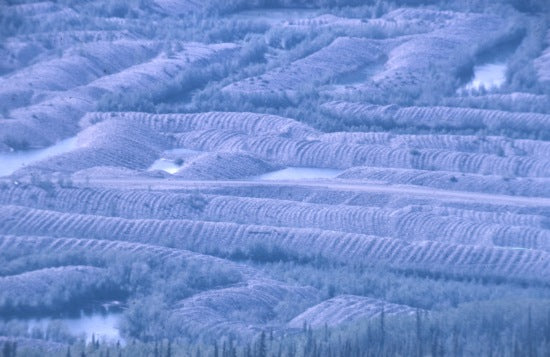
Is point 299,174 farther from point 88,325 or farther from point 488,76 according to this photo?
point 488,76

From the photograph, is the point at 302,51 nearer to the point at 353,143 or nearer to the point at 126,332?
the point at 353,143

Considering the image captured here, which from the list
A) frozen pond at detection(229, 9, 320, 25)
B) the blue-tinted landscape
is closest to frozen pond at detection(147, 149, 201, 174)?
the blue-tinted landscape

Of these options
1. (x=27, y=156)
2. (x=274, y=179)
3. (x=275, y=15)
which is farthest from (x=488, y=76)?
(x=27, y=156)

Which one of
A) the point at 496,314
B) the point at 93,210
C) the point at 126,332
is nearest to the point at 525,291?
the point at 496,314

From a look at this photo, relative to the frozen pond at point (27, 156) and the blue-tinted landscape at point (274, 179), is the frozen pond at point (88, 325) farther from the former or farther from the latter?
the frozen pond at point (27, 156)

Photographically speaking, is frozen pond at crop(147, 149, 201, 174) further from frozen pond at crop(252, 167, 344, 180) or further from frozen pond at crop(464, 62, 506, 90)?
frozen pond at crop(464, 62, 506, 90)

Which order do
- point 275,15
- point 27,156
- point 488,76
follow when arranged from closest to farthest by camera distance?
point 27,156
point 488,76
point 275,15

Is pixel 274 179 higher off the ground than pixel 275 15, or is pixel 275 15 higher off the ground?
pixel 275 15
